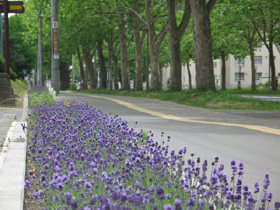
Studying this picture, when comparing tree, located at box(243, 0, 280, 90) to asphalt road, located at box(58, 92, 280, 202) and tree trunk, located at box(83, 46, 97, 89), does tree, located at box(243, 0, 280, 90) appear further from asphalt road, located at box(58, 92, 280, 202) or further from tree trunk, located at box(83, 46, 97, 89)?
tree trunk, located at box(83, 46, 97, 89)

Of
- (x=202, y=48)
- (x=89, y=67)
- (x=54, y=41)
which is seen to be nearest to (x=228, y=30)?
(x=89, y=67)

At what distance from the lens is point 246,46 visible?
57.4m

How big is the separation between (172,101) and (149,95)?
5.14 meters

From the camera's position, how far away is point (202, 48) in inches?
933

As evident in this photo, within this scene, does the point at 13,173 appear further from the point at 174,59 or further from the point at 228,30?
the point at 228,30

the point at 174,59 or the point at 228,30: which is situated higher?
the point at 228,30

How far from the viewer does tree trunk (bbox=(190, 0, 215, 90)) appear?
77.5 ft

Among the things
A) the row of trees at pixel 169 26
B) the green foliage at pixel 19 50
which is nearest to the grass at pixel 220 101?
the row of trees at pixel 169 26

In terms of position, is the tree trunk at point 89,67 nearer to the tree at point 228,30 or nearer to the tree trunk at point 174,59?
the tree at point 228,30

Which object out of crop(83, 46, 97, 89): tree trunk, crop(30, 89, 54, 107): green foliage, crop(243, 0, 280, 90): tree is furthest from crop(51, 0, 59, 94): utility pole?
crop(83, 46, 97, 89): tree trunk

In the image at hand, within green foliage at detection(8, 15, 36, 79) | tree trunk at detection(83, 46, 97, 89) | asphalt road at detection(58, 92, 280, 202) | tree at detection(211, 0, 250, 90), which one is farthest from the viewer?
green foliage at detection(8, 15, 36, 79)

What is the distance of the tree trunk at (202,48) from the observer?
23.6m

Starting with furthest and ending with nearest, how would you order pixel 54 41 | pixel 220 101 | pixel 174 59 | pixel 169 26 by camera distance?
pixel 169 26 < pixel 174 59 < pixel 54 41 < pixel 220 101

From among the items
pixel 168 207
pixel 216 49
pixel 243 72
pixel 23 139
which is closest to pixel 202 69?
pixel 23 139
